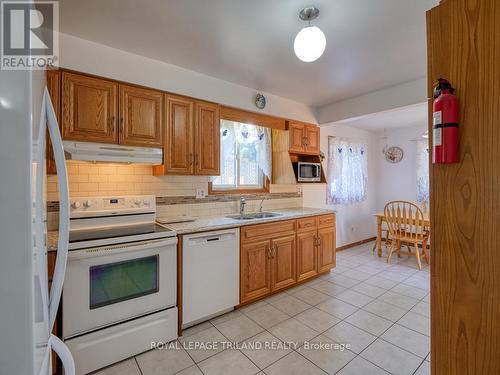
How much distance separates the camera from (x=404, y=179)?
516cm

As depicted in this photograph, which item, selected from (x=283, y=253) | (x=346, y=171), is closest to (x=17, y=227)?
(x=283, y=253)

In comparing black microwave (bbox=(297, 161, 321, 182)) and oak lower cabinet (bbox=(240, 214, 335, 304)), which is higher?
black microwave (bbox=(297, 161, 321, 182))

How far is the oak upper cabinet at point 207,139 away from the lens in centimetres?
256

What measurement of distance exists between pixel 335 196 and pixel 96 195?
3790 mm

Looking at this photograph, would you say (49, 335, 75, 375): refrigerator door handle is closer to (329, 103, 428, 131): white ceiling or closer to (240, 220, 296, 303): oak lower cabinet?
(240, 220, 296, 303): oak lower cabinet

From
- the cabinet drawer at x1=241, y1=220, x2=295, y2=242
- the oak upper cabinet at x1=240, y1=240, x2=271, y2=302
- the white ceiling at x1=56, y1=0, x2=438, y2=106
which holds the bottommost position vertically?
the oak upper cabinet at x1=240, y1=240, x2=271, y2=302

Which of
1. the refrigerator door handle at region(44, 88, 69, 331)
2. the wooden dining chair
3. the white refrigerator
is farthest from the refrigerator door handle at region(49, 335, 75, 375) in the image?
the wooden dining chair

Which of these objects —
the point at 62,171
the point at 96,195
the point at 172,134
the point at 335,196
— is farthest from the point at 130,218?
the point at 335,196

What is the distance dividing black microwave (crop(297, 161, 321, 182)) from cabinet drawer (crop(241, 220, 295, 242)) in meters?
0.83

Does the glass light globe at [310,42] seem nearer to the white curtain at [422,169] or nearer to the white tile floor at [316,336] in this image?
the white tile floor at [316,336]

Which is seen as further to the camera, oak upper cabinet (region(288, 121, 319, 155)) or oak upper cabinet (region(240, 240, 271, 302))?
oak upper cabinet (region(288, 121, 319, 155))

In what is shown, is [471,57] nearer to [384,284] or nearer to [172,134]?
[172,134]

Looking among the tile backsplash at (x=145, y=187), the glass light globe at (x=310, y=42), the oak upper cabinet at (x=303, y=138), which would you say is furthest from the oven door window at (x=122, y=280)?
the oak upper cabinet at (x=303, y=138)

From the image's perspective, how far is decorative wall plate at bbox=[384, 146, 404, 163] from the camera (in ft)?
17.1
